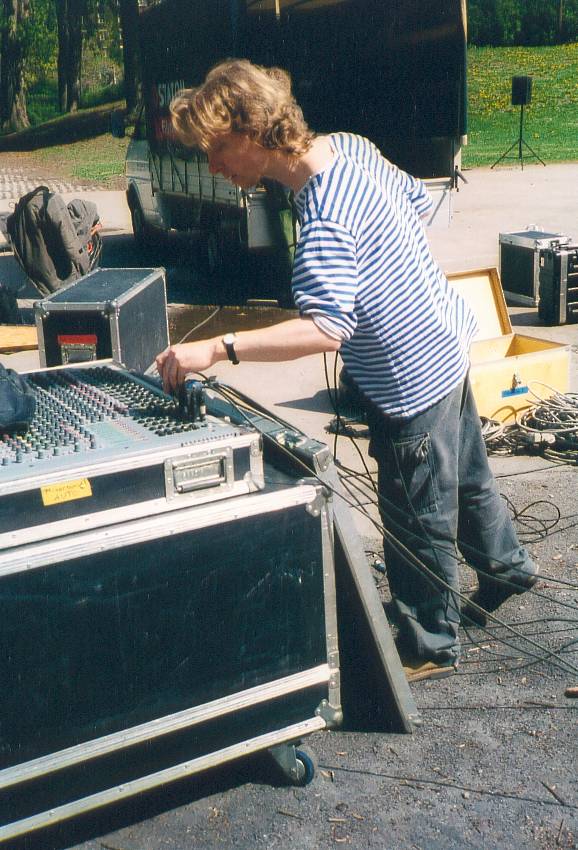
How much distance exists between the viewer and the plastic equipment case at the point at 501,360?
5453 mm

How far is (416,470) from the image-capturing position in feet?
9.87

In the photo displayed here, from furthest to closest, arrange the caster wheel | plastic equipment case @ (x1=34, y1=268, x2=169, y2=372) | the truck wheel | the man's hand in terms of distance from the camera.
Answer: the truck wheel, plastic equipment case @ (x1=34, y1=268, x2=169, y2=372), the caster wheel, the man's hand

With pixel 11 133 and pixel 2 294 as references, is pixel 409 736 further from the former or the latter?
pixel 11 133

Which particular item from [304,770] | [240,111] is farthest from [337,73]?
[304,770]

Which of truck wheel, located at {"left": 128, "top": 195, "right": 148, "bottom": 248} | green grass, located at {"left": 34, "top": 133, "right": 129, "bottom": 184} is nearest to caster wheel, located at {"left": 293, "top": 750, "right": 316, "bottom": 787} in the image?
truck wheel, located at {"left": 128, "top": 195, "right": 148, "bottom": 248}

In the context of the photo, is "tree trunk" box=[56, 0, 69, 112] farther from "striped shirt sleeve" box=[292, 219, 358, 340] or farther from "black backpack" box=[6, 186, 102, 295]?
"striped shirt sleeve" box=[292, 219, 358, 340]

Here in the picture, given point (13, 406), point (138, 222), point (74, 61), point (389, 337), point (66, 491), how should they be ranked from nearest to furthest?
point (66, 491) < point (13, 406) < point (389, 337) < point (138, 222) < point (74, 61)

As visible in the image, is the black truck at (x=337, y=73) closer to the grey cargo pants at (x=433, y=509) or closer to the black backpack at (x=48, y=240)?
the black backpack at (x=48, y=240)

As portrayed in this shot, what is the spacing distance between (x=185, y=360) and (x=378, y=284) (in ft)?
1.99

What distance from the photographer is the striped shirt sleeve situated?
254 cm

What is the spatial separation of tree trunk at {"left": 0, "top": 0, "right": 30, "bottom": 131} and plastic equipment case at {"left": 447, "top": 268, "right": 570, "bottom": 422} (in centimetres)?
3548

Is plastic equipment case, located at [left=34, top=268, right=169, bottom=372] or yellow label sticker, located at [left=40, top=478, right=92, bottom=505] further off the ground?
yellow label sticker, located at [left=40, top=478, right=92, bottom=505]

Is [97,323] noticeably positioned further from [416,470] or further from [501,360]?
[416,470]

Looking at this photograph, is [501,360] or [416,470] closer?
[416,470]
